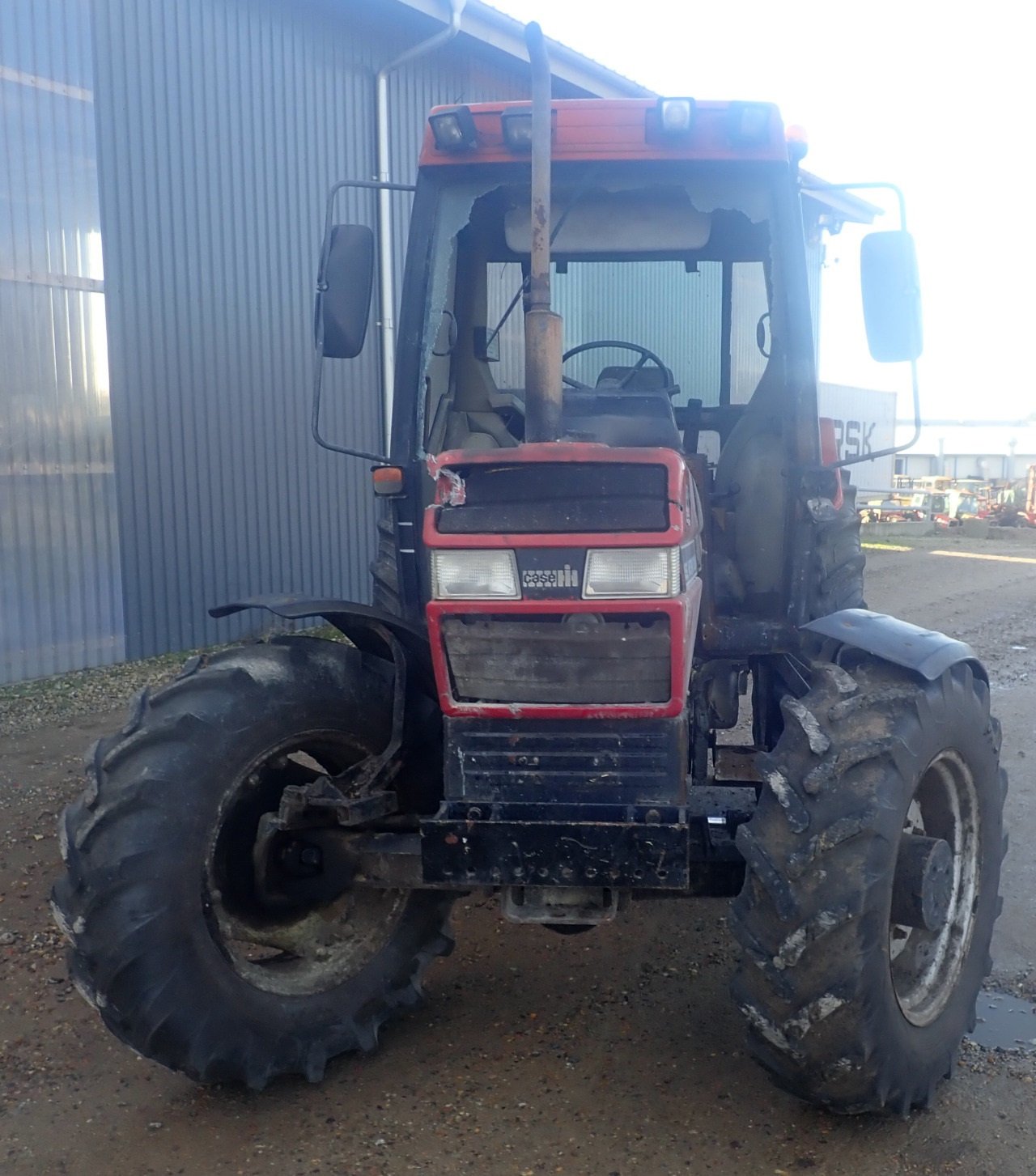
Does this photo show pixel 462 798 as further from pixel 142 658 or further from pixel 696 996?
pixel 142 658

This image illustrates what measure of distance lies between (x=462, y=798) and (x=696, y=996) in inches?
46.3

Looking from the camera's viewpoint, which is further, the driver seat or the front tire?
the driver seat

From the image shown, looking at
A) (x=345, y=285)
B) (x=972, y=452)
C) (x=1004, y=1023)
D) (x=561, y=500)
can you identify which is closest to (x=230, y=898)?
(x=561, y=500)

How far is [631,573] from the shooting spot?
2.80 metres

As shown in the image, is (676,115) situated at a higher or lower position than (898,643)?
higher

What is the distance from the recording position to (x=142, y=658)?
865cm

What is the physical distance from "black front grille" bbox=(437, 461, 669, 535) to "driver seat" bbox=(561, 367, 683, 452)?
628 mm

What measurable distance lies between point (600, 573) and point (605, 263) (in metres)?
1.83

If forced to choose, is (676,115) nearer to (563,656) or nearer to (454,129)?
(454,129)

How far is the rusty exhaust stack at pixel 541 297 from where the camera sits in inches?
112

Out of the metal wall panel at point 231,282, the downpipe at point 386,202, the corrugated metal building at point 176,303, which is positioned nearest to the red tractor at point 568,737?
the corrugated metal building at point 176,303

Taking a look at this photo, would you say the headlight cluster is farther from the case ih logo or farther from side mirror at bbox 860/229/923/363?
side mirror at bbox 860/229/923/363

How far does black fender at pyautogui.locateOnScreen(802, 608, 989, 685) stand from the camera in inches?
117

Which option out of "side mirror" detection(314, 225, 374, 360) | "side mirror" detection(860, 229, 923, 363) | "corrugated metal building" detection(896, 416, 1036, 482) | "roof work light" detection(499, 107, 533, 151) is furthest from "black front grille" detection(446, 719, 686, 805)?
"corrugated metal building" detection(896, 416, 1036, 482)
